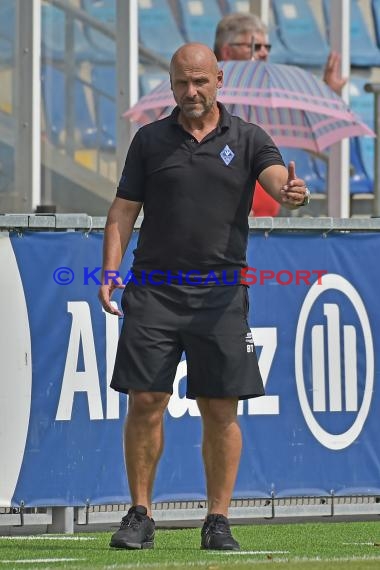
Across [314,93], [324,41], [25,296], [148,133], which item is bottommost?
[25,296]

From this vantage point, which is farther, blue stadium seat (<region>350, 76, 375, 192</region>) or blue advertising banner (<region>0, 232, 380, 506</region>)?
blue stadium seat (<region>350, 76, 375, 192</region>)

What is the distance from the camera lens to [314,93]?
11.9 m

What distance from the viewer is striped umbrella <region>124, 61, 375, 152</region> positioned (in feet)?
37.4

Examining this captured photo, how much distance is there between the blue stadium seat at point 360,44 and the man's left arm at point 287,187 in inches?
377

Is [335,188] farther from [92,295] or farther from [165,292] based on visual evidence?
[165,292]

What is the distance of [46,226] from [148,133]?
1126mm

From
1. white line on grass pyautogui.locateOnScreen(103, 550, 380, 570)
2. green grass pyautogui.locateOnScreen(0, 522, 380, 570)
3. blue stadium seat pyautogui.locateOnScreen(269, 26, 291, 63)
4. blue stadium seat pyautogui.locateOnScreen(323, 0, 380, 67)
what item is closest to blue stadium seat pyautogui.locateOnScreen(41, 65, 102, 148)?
blue stadium seat pyautogui.locateOnScreen(269, 26, 291, 63)

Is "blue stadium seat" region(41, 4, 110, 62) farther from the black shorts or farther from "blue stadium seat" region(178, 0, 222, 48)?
the black shorts

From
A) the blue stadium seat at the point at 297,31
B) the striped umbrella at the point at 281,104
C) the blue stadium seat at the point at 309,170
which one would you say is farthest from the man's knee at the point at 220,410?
the blue stadium seat at the point at 297,31

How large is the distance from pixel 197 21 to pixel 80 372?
743cm

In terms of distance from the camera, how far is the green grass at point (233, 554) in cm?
652

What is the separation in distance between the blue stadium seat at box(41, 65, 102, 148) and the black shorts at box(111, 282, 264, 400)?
6286 millimetres

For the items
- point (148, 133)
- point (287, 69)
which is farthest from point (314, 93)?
point (148, 133)

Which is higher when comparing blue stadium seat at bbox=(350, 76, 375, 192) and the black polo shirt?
blue stadium seat at bbox=(350, 76, 375, 192)
